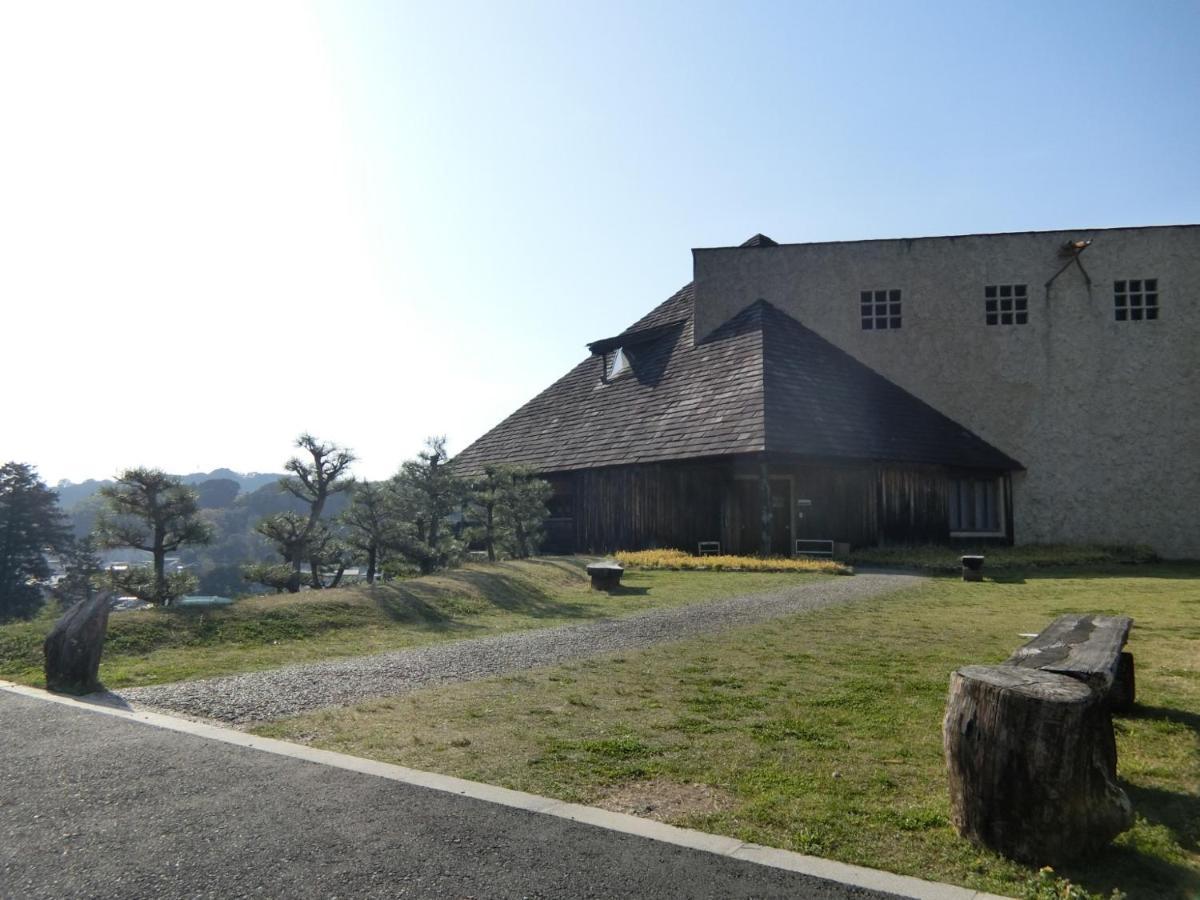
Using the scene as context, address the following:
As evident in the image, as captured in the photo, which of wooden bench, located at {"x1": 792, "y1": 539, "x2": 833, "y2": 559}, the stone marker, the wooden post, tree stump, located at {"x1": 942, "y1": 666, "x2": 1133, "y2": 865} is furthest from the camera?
wooden bench, located at {"x1": 792, "y1": 539, "x2": 833, "y2": 559}

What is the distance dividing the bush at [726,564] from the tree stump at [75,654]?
13.8 metres

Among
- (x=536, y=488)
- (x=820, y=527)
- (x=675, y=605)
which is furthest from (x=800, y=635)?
(x=820, y=527)

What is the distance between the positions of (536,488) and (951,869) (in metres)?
17.4

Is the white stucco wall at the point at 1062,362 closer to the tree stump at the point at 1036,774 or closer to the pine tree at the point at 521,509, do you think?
the pine tree at the point at 521,509

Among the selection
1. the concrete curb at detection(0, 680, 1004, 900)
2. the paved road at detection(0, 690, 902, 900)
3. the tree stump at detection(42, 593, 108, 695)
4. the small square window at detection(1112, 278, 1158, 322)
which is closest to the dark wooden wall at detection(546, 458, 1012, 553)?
the small square window at detection(1112, 278, 1158, 322)

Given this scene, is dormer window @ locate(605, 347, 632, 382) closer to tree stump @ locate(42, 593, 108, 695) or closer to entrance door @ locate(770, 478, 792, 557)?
entrance door @ locate(770, 478, 792, 557)

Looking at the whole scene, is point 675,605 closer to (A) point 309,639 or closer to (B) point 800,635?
(B) point 800,635

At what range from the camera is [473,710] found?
6.63 metres

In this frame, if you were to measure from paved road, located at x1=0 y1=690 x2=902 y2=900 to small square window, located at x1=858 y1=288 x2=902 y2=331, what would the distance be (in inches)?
997

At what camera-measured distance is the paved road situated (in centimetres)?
349

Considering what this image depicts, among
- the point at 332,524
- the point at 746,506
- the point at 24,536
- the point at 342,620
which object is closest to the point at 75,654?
the point at 342,620

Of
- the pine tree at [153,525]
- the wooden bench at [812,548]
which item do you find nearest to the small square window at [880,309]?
the wooden bench at [812,548]

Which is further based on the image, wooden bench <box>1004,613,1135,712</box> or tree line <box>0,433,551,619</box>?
tree line <box>0,433,551,619</box>

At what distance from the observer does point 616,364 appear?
3066cm
